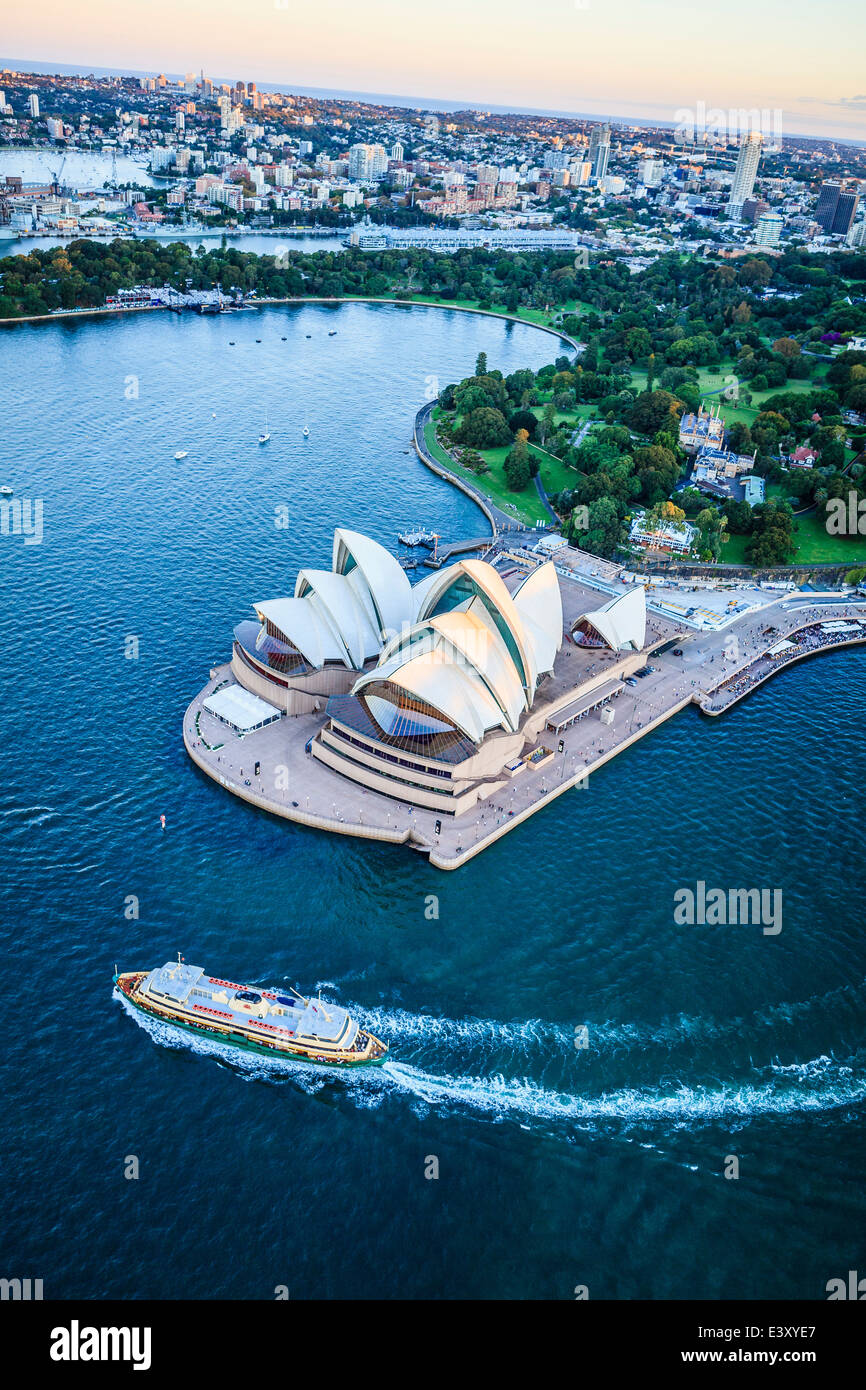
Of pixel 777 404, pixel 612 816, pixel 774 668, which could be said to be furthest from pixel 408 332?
pixel 612 816

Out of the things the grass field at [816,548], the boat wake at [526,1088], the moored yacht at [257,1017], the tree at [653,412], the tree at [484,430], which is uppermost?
the tree at [653,412]

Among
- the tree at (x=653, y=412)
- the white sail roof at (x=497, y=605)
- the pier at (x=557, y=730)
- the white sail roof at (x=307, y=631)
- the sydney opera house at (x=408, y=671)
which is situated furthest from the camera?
the tree at (x=653, y=412)

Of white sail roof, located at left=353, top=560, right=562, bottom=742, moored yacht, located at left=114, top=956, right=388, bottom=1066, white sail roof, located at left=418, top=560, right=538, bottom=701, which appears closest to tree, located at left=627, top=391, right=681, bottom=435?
white sail roof, located at left=418, top=560, right=538, bottom=701

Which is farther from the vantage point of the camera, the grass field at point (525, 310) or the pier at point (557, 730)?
the grass field at point (525, 310)

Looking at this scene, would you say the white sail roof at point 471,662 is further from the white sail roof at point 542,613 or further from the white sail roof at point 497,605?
the white sail roof at point 542,613

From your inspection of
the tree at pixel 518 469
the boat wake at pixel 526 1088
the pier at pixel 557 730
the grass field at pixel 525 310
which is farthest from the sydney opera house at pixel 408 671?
the grass field at pixel 525 310
